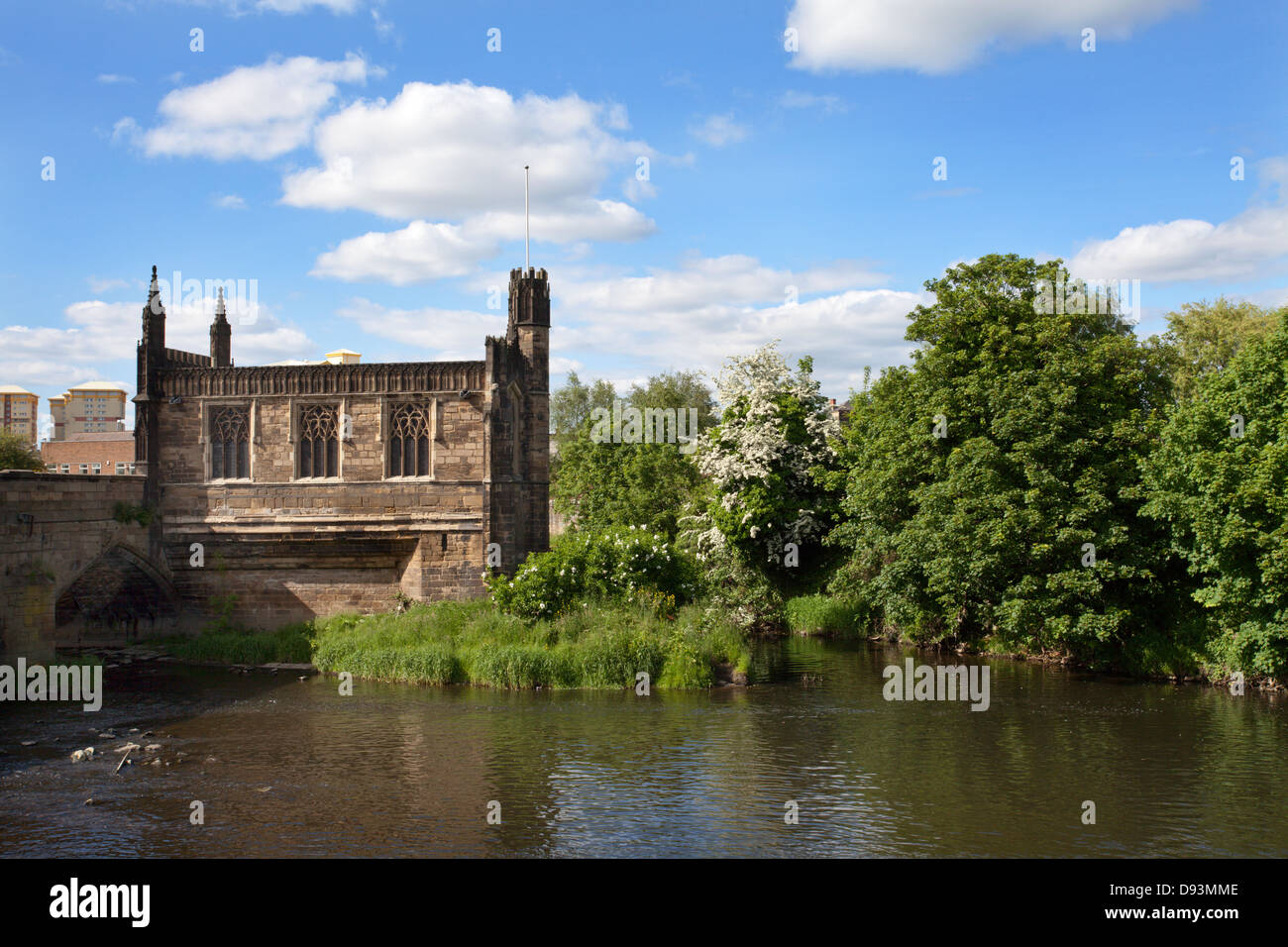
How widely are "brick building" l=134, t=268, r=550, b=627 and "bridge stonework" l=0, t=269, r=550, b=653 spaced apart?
1.8 inches

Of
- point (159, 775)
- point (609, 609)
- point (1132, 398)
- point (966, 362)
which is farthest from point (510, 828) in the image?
point (1132, 398)

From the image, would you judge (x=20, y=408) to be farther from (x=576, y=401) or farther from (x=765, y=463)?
(x=765, y=463)

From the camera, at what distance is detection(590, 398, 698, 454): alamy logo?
53250mm

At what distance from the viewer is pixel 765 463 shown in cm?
3619

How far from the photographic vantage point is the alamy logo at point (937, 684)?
84.9 feet

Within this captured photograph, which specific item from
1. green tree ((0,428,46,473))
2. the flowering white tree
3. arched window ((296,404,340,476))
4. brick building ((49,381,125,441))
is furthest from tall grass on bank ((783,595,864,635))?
brick building ((49,381,125,441))

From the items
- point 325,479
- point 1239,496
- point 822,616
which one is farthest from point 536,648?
point 1239,496

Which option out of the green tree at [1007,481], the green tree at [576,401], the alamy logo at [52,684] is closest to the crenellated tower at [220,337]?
the alamy logo at [52,684]

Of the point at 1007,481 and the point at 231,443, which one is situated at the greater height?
the point at 231,443

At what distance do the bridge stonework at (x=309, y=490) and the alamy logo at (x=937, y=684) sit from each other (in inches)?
507

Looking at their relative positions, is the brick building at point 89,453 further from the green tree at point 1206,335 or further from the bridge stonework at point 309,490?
the green tree at point 1206,335

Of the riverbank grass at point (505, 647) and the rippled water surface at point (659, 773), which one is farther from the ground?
the riverbank grass at point (505, 647)
